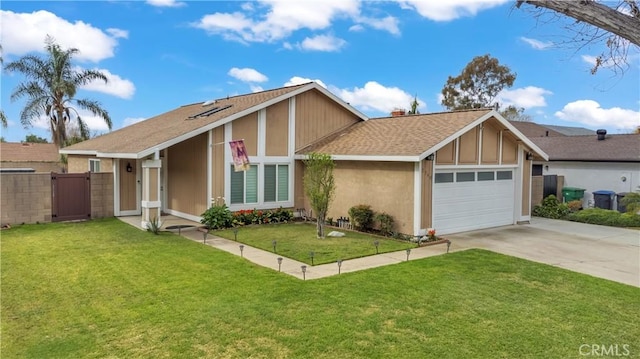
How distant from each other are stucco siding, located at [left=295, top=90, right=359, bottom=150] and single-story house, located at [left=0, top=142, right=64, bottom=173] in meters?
26.8

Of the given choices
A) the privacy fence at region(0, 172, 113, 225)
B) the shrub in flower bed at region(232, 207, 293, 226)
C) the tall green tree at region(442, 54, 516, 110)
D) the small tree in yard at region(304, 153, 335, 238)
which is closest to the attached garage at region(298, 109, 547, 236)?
the small tree in yard at region(304, 153, 335, 238)

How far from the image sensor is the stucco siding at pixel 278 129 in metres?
14.8

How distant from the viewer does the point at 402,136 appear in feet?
44.0

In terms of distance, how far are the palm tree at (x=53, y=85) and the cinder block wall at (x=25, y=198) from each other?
1553 cm

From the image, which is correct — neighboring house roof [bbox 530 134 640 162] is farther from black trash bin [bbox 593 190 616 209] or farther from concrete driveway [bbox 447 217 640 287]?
concrete driveway [bbox 447 217 640 287]

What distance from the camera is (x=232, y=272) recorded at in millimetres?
8062

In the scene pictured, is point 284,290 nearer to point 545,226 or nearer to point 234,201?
point 234,201

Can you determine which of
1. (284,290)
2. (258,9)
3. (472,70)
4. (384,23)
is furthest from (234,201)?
(472,70)

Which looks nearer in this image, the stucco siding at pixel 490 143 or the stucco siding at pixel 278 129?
the stucco siding at pixel 490 143

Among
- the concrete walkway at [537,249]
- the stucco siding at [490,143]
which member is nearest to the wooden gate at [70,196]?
the concrete walkway at [537,249]

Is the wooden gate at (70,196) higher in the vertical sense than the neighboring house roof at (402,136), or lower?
lower

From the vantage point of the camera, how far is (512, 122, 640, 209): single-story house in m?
20.0

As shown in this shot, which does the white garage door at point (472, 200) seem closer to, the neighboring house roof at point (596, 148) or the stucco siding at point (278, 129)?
the stucco siding at point (278, 129)

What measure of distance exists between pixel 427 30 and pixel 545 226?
9108mm
